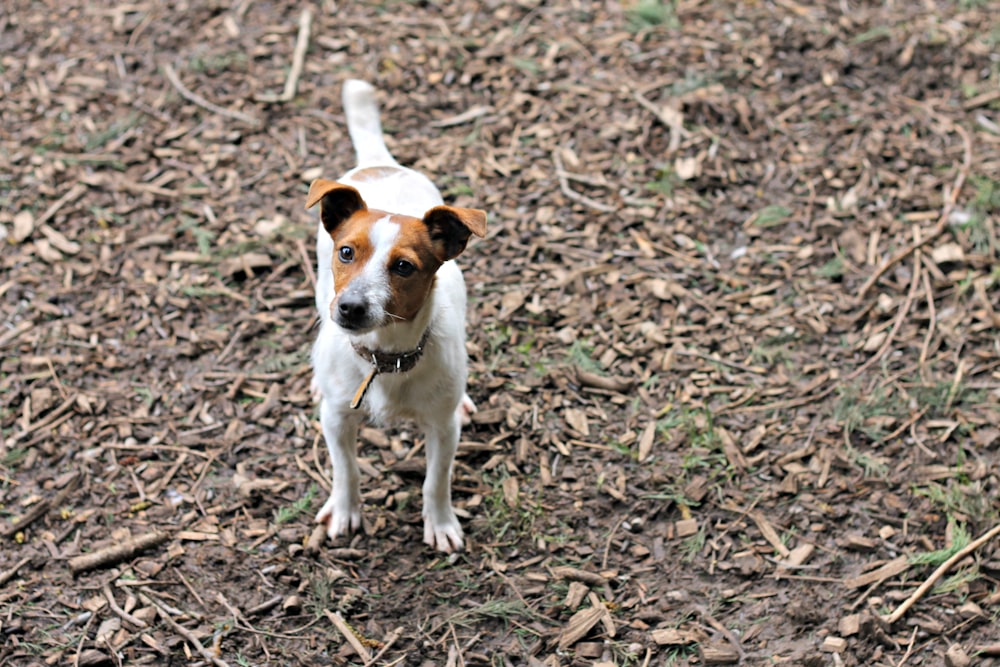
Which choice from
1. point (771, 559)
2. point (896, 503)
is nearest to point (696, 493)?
point (771, 559)

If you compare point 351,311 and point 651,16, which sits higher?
point 351,311

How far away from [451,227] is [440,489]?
138 cm

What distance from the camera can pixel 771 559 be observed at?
14.9 ft

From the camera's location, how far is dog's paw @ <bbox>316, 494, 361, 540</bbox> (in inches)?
180

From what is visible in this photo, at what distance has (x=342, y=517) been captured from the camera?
15.0 feet

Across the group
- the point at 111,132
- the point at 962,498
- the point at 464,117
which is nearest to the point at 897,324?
the point at 962,498

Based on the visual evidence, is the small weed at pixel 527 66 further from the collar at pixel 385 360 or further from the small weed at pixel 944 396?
the collar at pixel 385 360

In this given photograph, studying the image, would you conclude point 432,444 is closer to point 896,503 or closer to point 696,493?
point 696,493

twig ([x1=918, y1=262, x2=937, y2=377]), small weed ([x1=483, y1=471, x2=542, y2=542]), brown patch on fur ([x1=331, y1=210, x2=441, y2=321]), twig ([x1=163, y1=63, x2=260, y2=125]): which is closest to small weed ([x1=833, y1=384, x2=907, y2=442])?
twig ([x1=918, y1=262, x2=937, y2=377])

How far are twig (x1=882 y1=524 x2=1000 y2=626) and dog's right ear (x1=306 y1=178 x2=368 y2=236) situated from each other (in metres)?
2.94

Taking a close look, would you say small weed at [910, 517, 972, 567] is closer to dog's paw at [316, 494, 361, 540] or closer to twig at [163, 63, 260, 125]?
dog's paw at [316, 494, 361, 540]

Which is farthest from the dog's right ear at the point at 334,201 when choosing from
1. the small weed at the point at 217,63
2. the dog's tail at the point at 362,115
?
the small weed at the point at 217,63

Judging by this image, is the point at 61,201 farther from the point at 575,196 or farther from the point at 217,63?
the point at 575,196

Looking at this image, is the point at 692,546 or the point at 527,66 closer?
the point at 692,546
